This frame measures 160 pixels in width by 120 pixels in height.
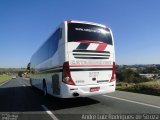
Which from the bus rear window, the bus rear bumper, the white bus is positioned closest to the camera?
the bus rear bumper

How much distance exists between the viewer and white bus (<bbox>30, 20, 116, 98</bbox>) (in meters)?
11.4

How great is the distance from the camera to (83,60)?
11648 mm

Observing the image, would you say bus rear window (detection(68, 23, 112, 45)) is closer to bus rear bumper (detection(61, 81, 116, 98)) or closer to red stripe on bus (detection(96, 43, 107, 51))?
red stripe on bus (detection(96, 43, 107, 51))

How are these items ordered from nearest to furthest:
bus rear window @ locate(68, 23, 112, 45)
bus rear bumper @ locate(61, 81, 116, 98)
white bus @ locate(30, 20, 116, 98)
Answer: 1. bus rear bumper @ locate(61, 81, 116, 98)
2. white bus @ locate(30, 20, 116, 98)
3. bus rear window @ locate(68, 23, 112, 45)

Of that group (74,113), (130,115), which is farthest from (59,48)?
(130,115)

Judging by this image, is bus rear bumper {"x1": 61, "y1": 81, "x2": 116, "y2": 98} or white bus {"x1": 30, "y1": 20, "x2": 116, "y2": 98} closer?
bus rear bumper {"x1": 61, "y1": 81, "x2": 116, "y2": 98}

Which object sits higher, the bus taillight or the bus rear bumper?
the bus taillight

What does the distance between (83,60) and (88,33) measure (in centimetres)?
130

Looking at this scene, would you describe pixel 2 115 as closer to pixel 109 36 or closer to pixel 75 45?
pixel 75 45

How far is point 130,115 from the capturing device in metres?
9.30

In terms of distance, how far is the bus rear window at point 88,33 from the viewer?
38.6 feet

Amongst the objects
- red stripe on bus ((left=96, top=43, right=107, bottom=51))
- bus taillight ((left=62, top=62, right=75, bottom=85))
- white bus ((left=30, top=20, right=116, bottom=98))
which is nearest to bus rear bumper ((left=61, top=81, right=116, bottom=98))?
white bus ((left=30, top=20, right=116, bottom=98))

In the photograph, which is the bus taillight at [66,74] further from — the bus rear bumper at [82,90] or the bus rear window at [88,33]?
the bus rear window at [88,33]

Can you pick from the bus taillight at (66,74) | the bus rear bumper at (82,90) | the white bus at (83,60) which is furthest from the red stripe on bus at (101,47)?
the bus taillight at (66,74)
